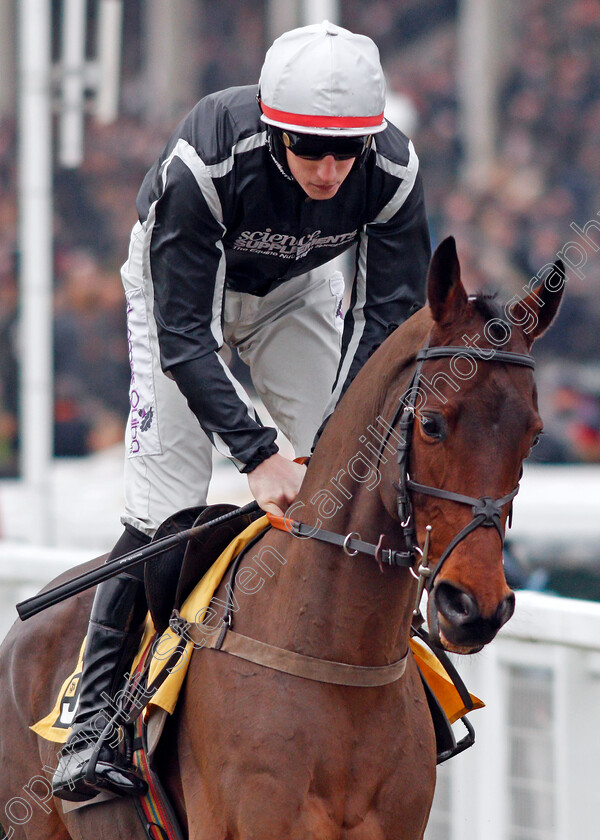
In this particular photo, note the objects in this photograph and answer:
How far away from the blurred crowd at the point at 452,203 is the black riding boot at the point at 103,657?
18.4ft

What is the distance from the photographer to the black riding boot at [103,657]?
3193 millimetres

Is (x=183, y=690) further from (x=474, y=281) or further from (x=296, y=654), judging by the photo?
(x=474, y=281)

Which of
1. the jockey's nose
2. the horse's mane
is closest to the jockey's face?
the jockey's nose

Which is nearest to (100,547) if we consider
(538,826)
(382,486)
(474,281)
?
(474,281)

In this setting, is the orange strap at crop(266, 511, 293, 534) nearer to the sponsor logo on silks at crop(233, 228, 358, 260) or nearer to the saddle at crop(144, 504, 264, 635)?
the saddle at crop(144, 504, 264, 635)

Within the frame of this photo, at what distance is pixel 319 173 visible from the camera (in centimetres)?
286

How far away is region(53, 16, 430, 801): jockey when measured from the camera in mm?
2846

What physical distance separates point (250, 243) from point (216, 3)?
12.3m

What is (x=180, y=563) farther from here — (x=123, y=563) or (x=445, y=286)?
(x=445, y=286)

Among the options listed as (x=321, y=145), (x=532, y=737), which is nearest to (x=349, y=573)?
(x=321, y=145)

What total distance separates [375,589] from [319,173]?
3.08 feet

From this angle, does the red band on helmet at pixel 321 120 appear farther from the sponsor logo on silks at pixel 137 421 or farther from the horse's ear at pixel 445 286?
the sponsor logo on silks at pixel 137 421

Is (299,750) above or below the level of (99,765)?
above

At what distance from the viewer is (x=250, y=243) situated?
124 inches
